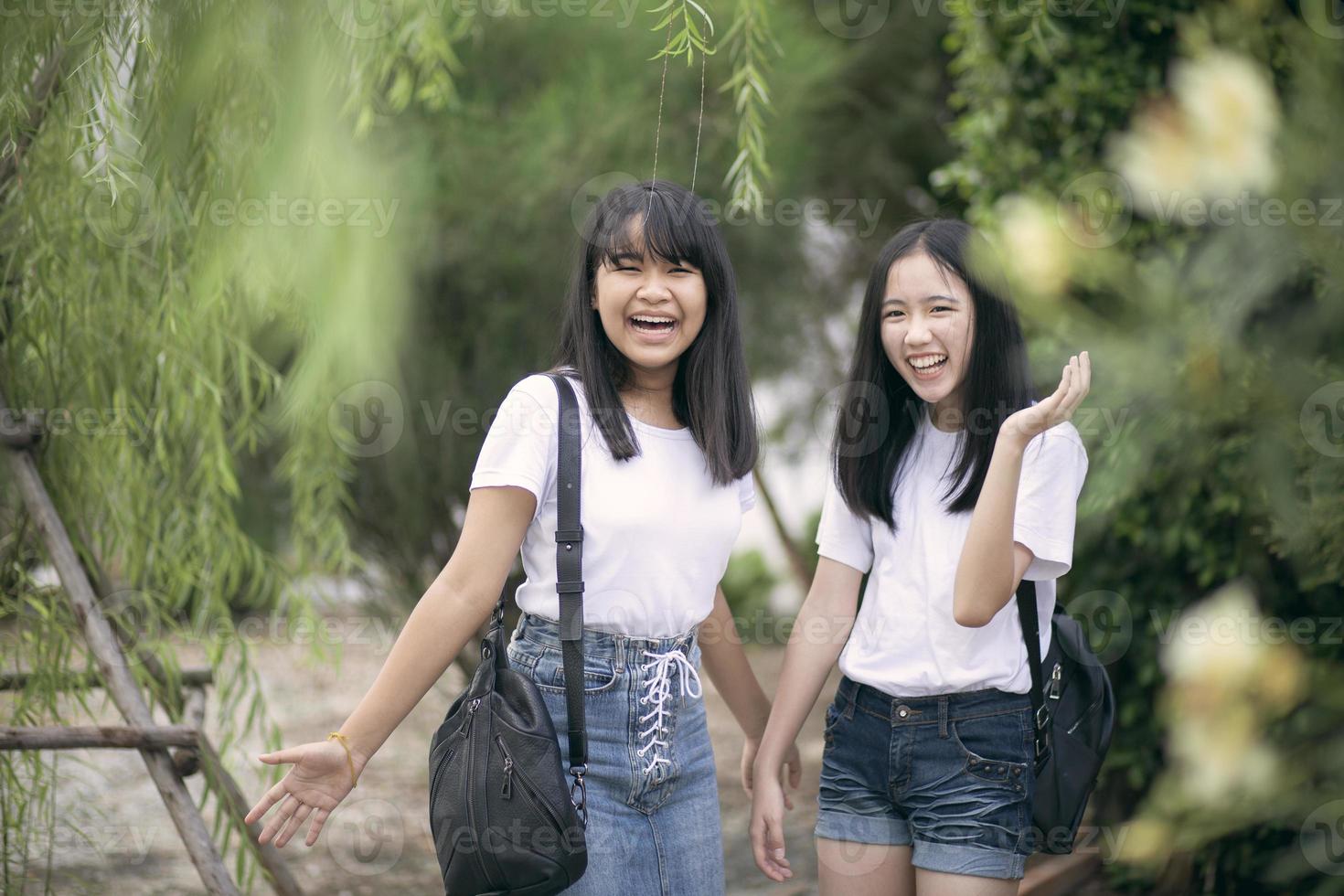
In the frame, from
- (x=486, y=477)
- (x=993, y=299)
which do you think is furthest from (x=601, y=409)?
(x=993, y=299)

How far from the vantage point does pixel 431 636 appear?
1443 millimetres

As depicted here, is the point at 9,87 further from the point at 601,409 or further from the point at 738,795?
the point at 738,795

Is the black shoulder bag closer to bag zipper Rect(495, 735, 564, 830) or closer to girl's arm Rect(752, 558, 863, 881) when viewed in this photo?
bag zipper Rect(495, 735, 564, 830)

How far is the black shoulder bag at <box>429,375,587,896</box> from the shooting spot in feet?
4.59

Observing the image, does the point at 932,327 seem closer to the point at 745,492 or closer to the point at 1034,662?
the point at 745,492

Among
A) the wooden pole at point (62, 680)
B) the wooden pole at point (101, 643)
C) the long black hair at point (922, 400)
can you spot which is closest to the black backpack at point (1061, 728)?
the long black hair at point (922, 400)

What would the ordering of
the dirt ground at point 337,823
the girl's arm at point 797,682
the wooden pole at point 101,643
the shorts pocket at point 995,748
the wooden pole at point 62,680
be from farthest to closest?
the dirt ground at point 337,823 → the wooden pole at point 62,680 → the wooden pole at point 101,643 → the girl's arm at point 797,682 → the shorts pocket at point 995,748

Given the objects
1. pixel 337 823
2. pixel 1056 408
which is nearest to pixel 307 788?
pixel 1056 408

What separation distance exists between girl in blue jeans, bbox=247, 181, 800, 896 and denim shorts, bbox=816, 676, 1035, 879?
215 millimetres

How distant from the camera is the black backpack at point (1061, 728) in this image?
1645 millimetres

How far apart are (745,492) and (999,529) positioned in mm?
357

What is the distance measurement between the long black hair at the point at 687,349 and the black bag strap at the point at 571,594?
0.24ft

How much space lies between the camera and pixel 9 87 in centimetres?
186

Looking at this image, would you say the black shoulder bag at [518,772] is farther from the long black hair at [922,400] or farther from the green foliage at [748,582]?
the green foliage at [748,582]
